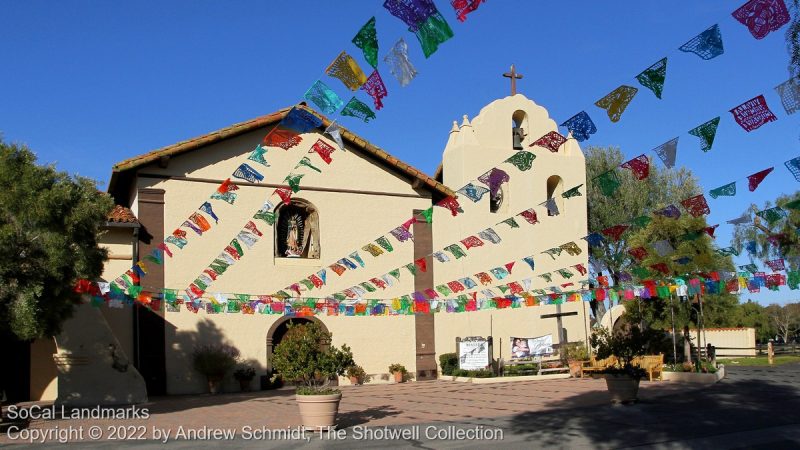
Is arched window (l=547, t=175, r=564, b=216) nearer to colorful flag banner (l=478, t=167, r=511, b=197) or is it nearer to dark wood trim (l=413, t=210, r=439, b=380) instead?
dark wood trim (l=413, t=210, r=439, b=380)

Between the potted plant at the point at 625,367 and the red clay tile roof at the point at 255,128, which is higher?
the red clay tile roof at the point at 255,128

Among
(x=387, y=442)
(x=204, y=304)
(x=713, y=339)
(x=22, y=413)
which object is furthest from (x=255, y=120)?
(x=713, y=339)

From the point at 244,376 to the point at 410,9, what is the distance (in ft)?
57.7

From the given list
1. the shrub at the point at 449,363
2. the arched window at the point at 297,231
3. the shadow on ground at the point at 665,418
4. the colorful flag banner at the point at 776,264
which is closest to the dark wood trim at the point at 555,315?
the shrub at the point at 449,363

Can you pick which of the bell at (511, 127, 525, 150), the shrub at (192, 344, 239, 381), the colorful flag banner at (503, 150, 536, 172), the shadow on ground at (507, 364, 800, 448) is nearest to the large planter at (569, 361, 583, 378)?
the shadow on ground at (507, 364, 800, 448)

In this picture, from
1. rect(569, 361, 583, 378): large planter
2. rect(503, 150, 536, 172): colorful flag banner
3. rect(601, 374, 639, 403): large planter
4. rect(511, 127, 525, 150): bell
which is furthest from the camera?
rect(511, 127, 525, 150): bell

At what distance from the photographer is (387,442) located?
41.4 ft

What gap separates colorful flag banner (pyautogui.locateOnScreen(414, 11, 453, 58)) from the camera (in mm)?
8281

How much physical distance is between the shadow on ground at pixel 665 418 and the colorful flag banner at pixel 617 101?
531cm

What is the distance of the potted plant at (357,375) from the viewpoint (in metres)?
25.1

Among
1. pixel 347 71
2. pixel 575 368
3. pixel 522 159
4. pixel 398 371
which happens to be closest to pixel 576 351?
pixel 575 368

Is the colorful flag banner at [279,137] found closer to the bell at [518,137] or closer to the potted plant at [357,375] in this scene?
the potted plant at [357,375]

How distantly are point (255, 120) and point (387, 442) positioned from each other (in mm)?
14595

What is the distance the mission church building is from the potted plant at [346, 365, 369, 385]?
0.96ft
